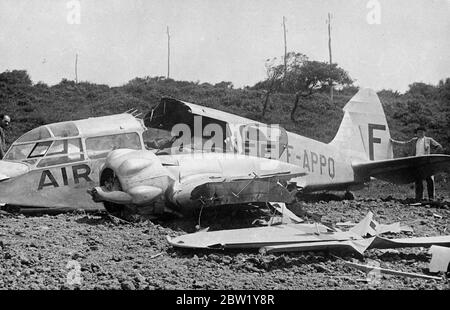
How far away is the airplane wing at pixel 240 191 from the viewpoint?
7.04m

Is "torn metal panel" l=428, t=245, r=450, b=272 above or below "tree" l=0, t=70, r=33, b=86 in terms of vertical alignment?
below

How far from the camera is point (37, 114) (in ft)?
104

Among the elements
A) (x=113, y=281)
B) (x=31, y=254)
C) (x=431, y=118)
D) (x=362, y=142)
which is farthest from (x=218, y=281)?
(x=431, y=118)

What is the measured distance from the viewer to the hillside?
3197 centimetres

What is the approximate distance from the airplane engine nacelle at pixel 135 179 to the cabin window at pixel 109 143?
36.6 inches

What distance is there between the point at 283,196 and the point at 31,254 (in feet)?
11.4

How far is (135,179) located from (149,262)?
2.01 m

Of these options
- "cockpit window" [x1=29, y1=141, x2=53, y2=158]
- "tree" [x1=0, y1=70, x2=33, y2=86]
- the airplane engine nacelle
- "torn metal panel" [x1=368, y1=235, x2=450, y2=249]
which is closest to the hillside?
"tree" [x1=0, y1=70, x2=33, y2=86]

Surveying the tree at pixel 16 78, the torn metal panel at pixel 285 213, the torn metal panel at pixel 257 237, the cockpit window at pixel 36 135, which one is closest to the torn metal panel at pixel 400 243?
the torn metal panel at pixel 257 237

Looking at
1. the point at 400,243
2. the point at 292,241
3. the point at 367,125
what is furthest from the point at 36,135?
the point at 367,125

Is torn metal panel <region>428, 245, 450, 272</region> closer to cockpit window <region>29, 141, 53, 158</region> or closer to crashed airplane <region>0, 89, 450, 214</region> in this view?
crashed airplane <region>0, 89, 450, 214</region>

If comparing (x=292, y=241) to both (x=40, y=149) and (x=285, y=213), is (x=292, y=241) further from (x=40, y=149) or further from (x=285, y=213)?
(x=40, y=149)

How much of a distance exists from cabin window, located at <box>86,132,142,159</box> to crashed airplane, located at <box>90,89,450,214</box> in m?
0.40

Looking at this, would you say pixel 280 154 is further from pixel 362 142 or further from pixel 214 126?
pixel 362 142
